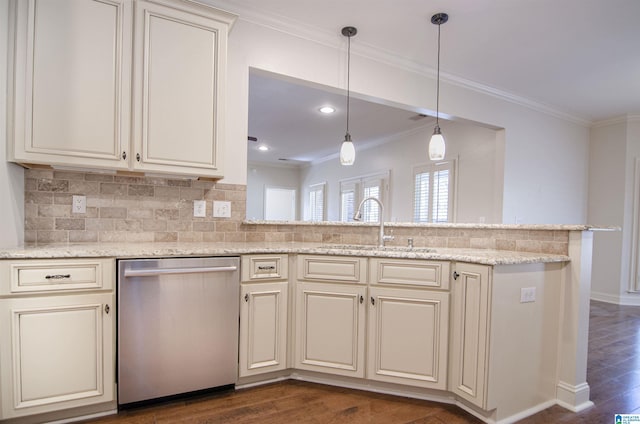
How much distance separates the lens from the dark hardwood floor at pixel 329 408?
1.81 metres

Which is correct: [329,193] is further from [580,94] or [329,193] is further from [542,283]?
[542,283]

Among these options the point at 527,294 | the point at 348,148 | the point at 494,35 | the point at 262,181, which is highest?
the point at 494,35

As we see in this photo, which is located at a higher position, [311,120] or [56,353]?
[311,120]

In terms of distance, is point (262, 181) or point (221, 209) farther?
point (262, 181)

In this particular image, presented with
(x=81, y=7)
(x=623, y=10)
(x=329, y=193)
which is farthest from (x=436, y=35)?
(x=329, y=193)

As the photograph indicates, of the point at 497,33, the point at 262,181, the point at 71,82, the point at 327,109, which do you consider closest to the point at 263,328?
the point at 71,82

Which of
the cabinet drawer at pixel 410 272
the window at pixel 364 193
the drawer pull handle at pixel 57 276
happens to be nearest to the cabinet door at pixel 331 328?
the cabinet drawer at pixel 410 272

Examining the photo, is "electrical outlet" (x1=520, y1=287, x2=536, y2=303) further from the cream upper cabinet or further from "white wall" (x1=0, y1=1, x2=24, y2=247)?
"white wall" (x1=0, y1=1, x2=24, y2=247)

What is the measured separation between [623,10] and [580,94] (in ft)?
6.06

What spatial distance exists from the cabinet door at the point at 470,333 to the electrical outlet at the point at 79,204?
7.46 feet

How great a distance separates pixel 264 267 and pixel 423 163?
159 inches

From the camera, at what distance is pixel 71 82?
1825mm

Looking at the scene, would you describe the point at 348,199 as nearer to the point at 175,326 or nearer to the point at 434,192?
the point at 434,192

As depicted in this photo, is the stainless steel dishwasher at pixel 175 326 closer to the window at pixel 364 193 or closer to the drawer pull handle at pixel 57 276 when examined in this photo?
the drawer pull handle at pixel 57 276
